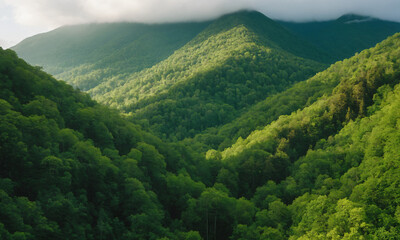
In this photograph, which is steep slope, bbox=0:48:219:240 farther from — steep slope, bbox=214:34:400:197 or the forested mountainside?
steep slope, bbox=214:34:400:197

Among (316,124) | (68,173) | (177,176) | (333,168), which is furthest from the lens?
(316,124)

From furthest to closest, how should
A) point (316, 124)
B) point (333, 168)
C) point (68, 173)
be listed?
1. point (316, 124)
2. point (333, 168)
3. point (68, 173)

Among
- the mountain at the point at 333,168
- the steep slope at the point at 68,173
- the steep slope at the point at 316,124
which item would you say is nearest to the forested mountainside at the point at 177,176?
the steep slope at the point at 68,173

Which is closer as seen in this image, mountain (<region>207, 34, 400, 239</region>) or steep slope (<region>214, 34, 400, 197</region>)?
mountain (<region>207, 34, 400, 239</region>)

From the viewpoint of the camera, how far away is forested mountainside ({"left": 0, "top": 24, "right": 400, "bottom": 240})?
162 feet

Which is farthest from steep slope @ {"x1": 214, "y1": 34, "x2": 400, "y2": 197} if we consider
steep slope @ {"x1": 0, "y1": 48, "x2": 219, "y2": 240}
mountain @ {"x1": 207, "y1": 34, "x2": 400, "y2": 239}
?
steep slope @ {"x1": 0, "y1": 48, "x2": 219, "y2": 240}

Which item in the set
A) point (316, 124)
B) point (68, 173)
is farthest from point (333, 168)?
point (68, 173)

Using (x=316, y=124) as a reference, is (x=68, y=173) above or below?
above

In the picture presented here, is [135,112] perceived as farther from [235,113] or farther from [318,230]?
[318,230]

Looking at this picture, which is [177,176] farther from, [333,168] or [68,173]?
[333,168]

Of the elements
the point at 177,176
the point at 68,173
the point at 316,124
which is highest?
the point at 68,173

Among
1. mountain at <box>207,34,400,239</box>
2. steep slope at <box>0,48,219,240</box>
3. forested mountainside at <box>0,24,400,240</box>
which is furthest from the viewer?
mountain at <box>207,34,400,239</box>

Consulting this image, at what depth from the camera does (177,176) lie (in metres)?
74.2

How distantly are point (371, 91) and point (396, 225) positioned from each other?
195ft
